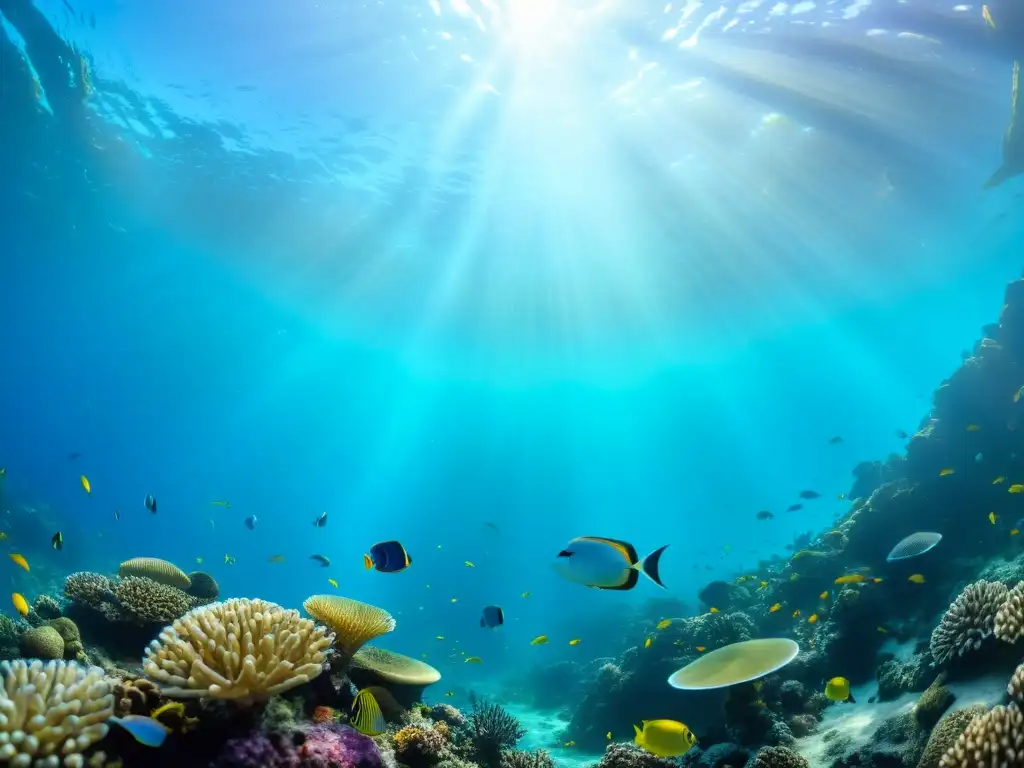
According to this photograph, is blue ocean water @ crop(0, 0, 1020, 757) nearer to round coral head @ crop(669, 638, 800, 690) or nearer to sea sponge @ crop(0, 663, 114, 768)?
round coral head @ crop(669, 638, 800, 690)

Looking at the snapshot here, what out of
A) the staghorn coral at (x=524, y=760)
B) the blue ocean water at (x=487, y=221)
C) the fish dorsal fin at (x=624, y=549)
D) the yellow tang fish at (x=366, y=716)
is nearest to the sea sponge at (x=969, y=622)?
the blue ocean water at (x=487, y=221)

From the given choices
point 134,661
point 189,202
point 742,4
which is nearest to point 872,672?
point 134,661

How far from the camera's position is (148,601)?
19.9 feet

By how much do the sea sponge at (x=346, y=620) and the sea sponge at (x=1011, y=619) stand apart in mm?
6252

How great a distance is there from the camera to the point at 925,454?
17.1m

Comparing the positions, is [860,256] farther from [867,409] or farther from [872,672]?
[867,409]

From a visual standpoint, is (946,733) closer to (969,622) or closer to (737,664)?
(969,622)

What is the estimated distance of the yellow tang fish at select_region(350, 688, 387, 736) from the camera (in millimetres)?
4250

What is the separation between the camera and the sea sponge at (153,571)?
23.9 feet

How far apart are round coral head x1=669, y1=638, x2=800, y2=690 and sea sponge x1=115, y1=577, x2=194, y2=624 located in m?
5.91

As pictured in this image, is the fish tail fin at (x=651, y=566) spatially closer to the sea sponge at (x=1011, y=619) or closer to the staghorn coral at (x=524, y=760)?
the sea sponge at (x=1011, y=619)

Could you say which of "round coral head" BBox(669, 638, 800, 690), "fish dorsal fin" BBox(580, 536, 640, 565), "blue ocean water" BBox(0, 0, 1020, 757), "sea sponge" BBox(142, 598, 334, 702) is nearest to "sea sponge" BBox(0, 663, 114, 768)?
"sea sponge" BBox(142, 598, 334, 702)

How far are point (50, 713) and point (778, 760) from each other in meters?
6.38

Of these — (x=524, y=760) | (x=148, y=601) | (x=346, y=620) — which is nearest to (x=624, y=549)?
(x=346, y=620)
